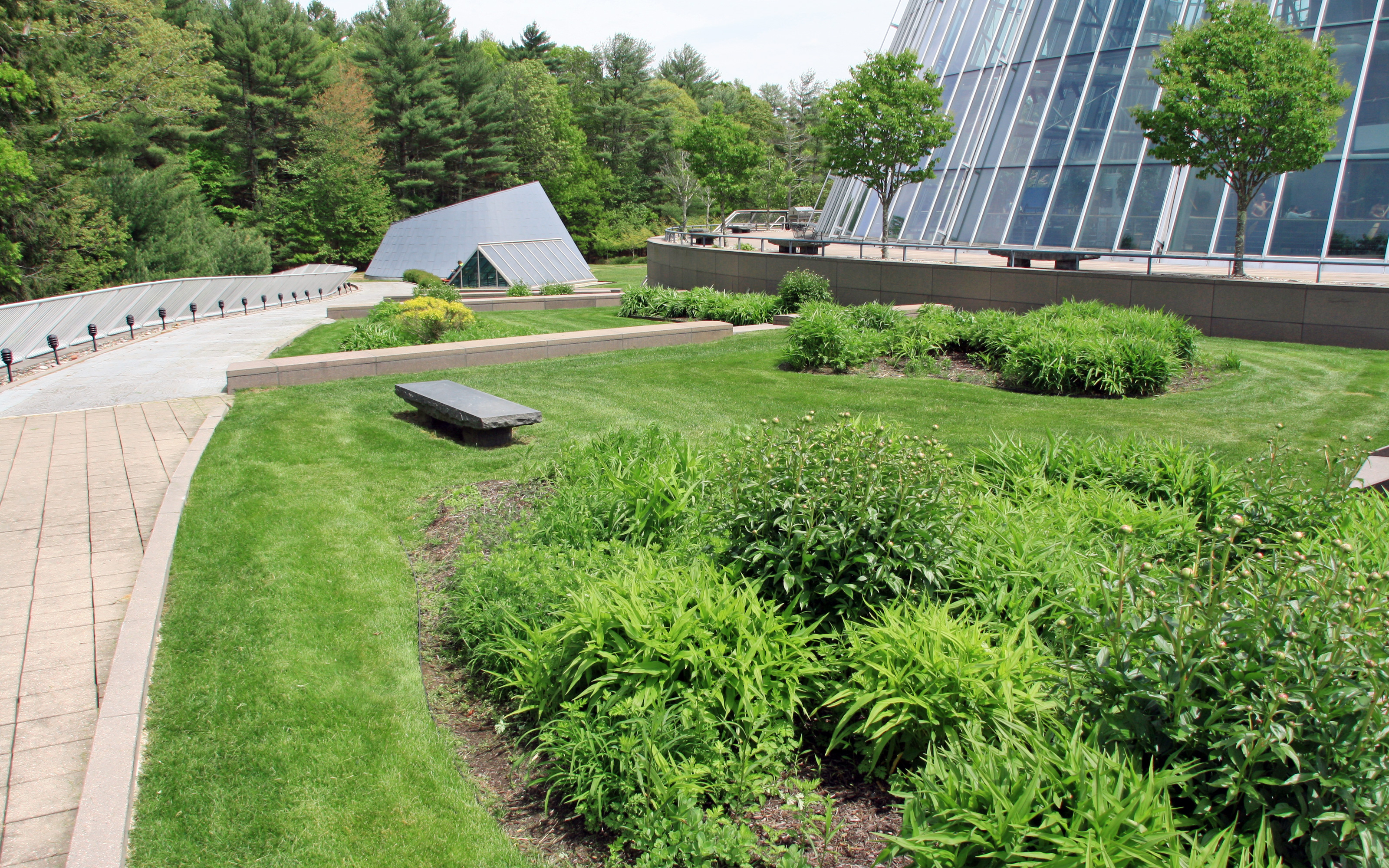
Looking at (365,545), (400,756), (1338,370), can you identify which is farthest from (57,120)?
(1338,370)

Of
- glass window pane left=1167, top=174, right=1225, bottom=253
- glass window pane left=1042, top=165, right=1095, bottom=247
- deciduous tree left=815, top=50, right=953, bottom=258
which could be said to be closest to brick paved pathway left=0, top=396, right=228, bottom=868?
deciduous tree left=815, top=50, right=953, bottom=258

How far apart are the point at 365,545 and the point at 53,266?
104 ft

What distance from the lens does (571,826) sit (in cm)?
378

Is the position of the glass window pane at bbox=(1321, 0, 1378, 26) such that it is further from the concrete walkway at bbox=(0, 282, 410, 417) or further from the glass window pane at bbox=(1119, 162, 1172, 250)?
the concrete walkway at bbox=(0, 282, 410, 417)

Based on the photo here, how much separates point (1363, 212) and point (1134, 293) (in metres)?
6.72

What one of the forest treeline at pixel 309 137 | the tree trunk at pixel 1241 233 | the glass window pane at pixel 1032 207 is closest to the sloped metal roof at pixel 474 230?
the forest treeline at pixel 309 137

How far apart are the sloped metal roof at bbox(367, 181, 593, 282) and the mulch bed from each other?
121 feet

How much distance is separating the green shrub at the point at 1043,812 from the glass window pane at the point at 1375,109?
2126 cm

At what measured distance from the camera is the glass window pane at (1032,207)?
22.7 m

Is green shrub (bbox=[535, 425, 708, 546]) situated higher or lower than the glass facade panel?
lower

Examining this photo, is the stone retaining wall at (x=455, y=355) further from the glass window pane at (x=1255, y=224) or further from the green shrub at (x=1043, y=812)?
the glass window pane at (x=1255, y=224)

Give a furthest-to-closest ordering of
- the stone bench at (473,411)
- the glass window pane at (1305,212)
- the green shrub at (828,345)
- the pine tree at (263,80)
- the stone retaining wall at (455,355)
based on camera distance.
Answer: the pine tree at (263,80), the glass window pane at (1305,212), the green shrub at (828,345), the stone retaining wall at (455,355), the stone bench at (473,411)

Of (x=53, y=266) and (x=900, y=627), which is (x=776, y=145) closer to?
(x=53, y=266)

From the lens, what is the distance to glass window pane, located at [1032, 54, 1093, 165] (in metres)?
23.7
